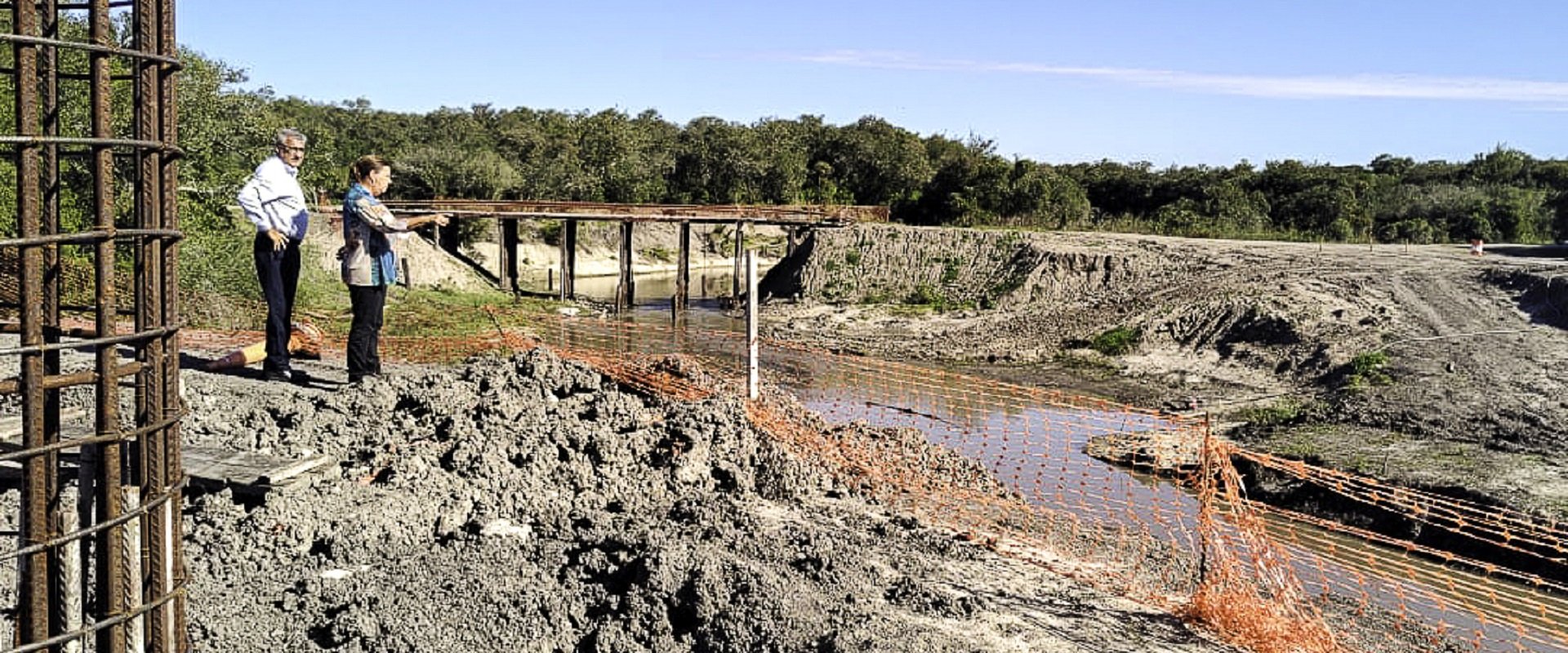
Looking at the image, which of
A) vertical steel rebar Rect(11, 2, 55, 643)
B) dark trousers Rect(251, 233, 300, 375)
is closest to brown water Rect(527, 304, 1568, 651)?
dark trousers Rect(251, 233, 300, 375)

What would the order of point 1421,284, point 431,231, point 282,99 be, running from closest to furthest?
point 1421,284 < point 431,231 < point 282,99

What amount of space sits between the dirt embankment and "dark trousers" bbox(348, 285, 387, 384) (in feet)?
31.1

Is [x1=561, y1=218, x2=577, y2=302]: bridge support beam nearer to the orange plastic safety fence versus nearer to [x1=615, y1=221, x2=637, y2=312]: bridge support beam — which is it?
[x1=615, y1=221, x2=637, y2=312]: bridge support beam

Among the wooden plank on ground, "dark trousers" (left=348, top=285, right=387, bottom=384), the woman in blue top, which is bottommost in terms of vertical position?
the wooden plank on ground

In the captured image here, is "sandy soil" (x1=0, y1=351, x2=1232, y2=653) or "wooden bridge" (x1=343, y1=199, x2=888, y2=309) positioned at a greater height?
"wooden bridge" (x1=343, y1=199, x2=888, y2=309)

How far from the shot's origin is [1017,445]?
13484mm

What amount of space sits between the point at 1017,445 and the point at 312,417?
26.4ft

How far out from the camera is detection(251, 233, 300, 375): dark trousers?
324 inches

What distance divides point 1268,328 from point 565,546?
17941 millimetres

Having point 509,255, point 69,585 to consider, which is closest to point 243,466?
point 69,585

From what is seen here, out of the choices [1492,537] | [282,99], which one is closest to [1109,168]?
[282,99]

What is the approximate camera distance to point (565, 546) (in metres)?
6.41

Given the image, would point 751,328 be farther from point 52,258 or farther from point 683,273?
point 683,273

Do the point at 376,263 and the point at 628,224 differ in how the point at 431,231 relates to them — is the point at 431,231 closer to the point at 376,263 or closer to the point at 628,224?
the point at 628,224
